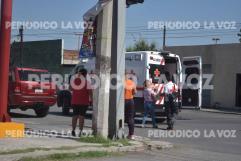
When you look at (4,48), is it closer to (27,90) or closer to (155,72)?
(27,90)

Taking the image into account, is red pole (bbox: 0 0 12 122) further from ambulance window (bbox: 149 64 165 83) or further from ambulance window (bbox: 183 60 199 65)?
ambulance window (bbox: 183 60 199 65)

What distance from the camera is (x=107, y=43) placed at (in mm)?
12992

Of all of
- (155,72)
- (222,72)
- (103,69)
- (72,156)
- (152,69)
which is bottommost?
(72,156)

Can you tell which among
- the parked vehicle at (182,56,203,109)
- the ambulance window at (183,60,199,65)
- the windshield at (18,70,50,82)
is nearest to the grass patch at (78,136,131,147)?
the windshield at (18,70,50,82)

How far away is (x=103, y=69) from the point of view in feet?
42.5

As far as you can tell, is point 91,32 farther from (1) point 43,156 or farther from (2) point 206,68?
(2) point 206,68

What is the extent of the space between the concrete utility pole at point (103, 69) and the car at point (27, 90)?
7.92 meters

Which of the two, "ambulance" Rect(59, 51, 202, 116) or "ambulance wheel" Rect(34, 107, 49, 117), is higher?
"ambulance" Rect(59, 51, 202, 116)

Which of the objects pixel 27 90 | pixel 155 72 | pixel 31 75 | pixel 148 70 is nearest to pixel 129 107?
pixel 148 70

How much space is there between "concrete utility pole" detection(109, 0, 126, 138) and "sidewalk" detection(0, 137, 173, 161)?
0.61 metres

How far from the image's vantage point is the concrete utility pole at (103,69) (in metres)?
12.8

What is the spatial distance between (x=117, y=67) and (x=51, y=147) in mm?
2901

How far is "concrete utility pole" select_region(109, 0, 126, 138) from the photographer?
1311 centimetres

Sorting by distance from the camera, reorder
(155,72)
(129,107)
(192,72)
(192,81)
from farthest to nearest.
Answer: (192,72) → (192,81) → (155,72) → (129,107)
